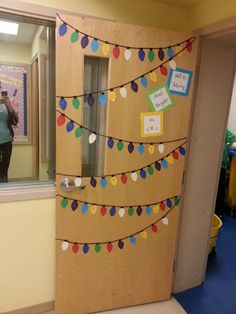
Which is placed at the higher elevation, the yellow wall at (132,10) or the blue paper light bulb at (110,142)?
the yellow wall at (132,10)

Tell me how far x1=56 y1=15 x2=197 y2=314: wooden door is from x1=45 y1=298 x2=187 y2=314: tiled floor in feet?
0.14

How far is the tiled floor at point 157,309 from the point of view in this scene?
1957 millimetres

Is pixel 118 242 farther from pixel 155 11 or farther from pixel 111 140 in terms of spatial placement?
pixel 155 11

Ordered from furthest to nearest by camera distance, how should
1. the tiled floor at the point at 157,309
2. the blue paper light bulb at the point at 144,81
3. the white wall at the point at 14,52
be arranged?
the white wall at the point at 14,52 < the tiled floor at the point at 157,309 < the blue paper light bulb at the point at 144,81

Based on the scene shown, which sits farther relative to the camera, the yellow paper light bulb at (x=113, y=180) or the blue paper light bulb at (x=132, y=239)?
the blue paper light bulb at (x=132, y=239)

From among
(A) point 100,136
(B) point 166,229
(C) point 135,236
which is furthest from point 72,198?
(B) point 166,229

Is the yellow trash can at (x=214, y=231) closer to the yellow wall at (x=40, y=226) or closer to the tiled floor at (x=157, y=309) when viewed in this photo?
the tiled floor at (x=157, y=309)

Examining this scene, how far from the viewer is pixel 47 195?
5.64 ft

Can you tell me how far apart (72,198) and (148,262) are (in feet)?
2.59

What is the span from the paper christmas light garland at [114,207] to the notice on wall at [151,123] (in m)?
0.50

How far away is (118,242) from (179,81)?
1153 millimetres

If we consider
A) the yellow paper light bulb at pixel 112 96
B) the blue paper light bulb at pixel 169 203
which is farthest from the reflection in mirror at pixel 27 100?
the blue paper light bulb at pixel 169 203

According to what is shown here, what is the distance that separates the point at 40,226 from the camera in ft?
5.73

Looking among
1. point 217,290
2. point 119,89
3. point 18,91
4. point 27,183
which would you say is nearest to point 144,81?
point 119,89
